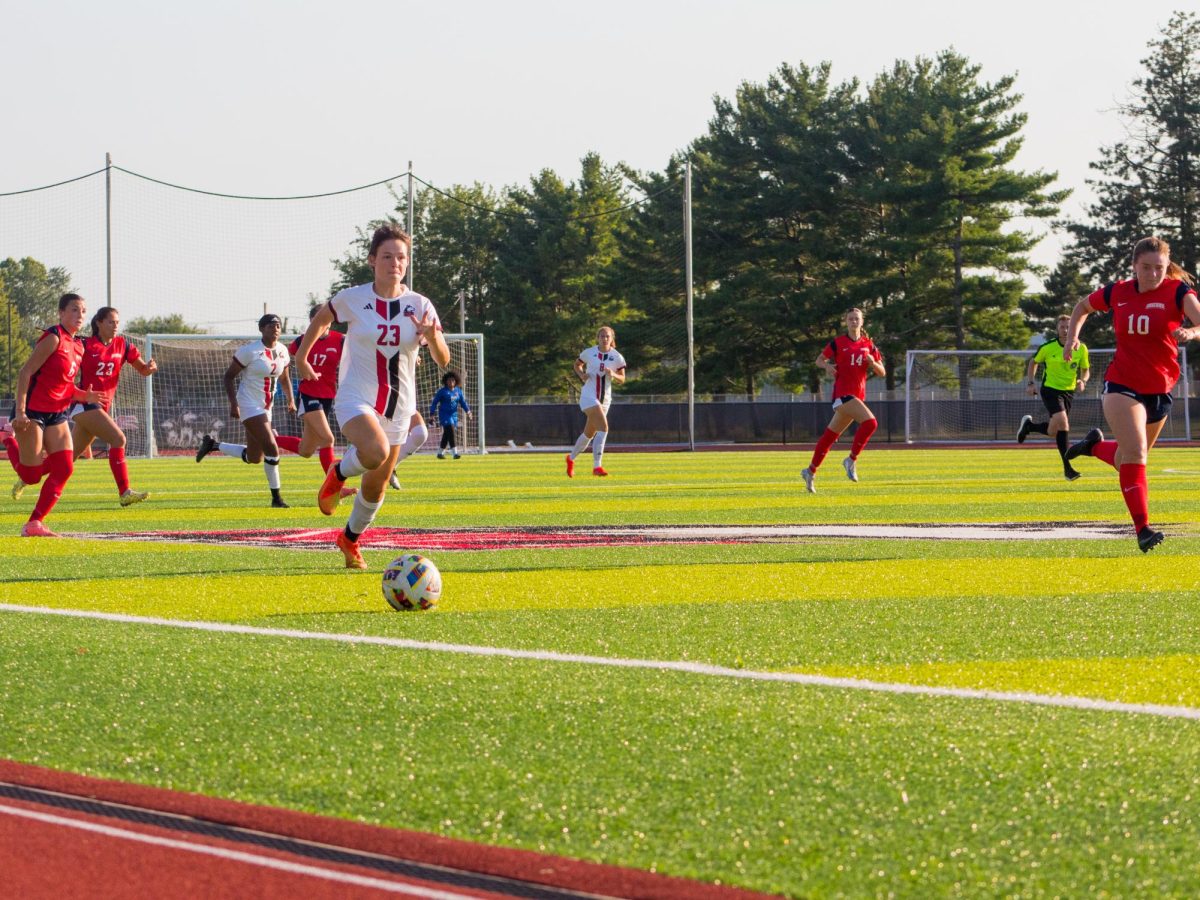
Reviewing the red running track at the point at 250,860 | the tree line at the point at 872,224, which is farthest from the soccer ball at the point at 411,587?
the tree line at the point at 872,224

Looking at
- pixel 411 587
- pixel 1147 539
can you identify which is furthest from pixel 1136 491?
pixel 411 587

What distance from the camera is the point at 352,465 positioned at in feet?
33.2

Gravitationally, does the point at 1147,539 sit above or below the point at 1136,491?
below

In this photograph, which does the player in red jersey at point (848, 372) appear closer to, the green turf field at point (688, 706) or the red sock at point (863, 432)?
the red sock at point (863, 432)

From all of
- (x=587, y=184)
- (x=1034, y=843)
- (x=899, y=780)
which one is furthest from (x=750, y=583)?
(x=587, y=184)

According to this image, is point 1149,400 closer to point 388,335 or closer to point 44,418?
point 388,335

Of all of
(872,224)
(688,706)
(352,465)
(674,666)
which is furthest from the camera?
(872,224)

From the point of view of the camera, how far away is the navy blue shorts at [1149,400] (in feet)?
35.5

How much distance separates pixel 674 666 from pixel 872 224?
6323cm

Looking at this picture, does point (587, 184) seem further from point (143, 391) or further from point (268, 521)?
point (268, 521)

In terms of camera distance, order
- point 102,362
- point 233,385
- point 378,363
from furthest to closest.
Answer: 1. point 233,385
2. point 102,362
3. point 378,363

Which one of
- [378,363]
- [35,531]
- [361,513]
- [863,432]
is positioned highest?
[378,363]

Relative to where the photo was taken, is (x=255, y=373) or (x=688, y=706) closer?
(x=688, y=706)

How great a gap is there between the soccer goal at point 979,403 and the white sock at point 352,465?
131 feet
